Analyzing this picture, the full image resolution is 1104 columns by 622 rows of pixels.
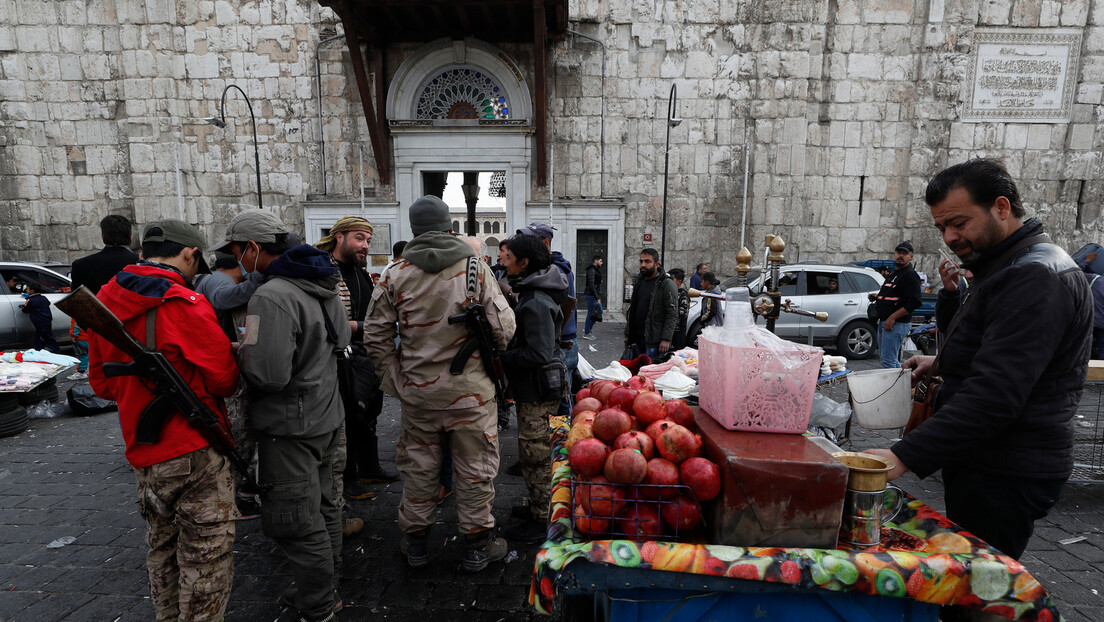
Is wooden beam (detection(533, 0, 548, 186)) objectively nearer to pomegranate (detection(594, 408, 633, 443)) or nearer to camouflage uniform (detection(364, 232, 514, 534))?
camouflage uniform (detection(364, 232, 514, 534))

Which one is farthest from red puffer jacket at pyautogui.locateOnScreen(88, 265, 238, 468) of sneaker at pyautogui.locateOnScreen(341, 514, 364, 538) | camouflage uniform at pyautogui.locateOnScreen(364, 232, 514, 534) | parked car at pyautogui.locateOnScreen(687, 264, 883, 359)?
parked car at pyautogui.locateOnScreen(687, 264, 883, 359)

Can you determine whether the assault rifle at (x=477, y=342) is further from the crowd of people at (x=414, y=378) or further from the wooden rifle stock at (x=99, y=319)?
the wooden rifle stock at (x=99, y=319)

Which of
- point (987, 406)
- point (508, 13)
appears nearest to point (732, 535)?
point (987, 406)

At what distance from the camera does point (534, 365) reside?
10.8ft

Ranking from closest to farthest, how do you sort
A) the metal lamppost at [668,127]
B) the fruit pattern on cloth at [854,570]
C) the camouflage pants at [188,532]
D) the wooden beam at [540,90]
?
the fruit pattern on cloth at [854,570]
the camouflage pants at [188,532]
the wooden beam at [540,90]
the metal lamppost at [668,127]

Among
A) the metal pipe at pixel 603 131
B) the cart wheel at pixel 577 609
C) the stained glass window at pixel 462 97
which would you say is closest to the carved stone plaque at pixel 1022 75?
the metal pipe at pixel 603 131

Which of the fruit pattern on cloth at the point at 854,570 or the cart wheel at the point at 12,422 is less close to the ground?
the fruit pattern on cloth at the point at 854,570

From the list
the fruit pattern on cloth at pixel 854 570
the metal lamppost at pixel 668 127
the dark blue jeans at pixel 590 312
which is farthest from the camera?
the metal lamppost at pixel 668 127

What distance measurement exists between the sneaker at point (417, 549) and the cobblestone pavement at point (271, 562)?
7 centimetres

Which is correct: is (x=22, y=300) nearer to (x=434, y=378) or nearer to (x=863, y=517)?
(x=434, y=378)

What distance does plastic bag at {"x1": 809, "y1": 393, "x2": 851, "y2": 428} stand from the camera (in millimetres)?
3330

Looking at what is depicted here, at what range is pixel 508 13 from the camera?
35.5 feet

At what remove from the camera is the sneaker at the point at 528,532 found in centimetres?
330

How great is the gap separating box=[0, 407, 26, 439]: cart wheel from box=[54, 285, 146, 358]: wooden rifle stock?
521cm
